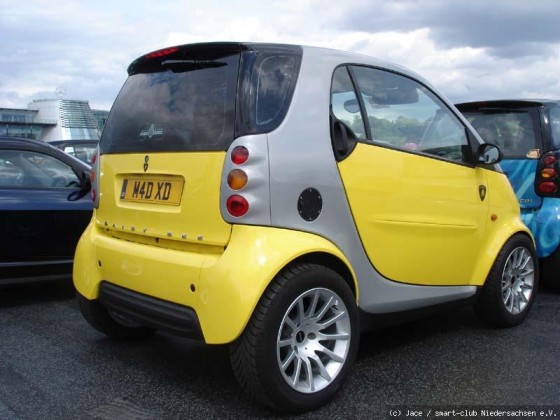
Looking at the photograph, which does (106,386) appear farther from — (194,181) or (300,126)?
(300,126)

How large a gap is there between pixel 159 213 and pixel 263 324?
0.79 meters

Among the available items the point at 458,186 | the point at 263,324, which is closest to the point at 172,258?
the point at 263,324

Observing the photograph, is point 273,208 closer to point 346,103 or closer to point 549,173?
point 346,103

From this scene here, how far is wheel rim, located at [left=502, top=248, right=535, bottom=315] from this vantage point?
4000 mm

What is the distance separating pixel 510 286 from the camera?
4.03m

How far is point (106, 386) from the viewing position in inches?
121

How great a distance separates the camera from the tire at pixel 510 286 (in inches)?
152

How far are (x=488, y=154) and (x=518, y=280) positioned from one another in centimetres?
98

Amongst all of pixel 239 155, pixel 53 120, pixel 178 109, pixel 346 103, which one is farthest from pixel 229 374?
pixel 53 120

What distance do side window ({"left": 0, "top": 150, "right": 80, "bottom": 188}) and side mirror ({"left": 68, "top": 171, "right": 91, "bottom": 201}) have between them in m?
0.07

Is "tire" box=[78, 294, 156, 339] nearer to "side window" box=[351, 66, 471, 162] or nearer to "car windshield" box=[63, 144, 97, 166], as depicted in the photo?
"side window" box=[351, 66, 471, 162]

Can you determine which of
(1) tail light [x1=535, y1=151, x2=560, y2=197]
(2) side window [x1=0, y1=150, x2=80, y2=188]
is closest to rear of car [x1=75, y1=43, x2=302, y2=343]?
(2) side window [x1=0, y1=150, x2=80, y2=188]

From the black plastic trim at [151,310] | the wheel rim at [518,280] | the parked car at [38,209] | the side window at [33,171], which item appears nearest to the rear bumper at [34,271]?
the parked car at [38,209]

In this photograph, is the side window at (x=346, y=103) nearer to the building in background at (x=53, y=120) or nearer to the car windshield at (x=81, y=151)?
the car windshield at (x=81, y=151)
